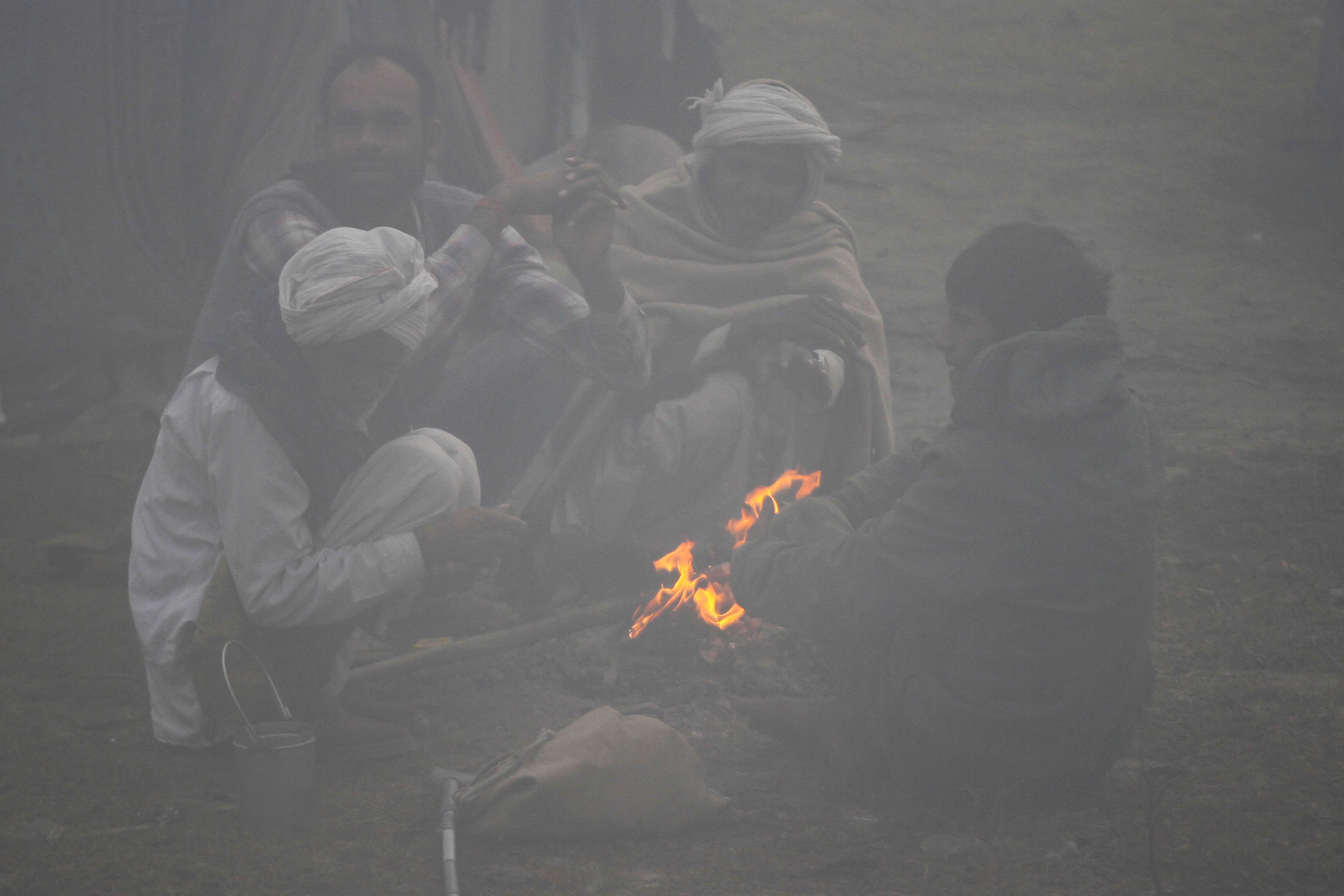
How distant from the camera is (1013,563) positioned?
8.32 ft

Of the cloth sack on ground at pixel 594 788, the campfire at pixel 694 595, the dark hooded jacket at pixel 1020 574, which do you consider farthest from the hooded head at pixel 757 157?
the cloth sack on ground at pixel 594 788

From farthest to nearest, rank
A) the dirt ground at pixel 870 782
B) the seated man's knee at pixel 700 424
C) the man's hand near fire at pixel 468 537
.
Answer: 1. the seated man's knee at pixel 700 424
2. the man's hand near fire at pixel 468 537
3. the dirt ground at pixel 870 782

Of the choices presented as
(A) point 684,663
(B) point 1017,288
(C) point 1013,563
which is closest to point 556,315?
(A) point 684,663

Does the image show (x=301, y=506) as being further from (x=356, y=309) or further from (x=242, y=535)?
(x=356, y=309)

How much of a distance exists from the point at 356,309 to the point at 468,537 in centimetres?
64

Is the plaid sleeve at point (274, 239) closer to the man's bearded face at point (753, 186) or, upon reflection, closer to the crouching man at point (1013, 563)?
the man's bearded face at point (753, 186)

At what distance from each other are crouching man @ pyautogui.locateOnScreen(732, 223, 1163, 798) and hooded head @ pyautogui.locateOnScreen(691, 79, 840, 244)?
1641 millimetres

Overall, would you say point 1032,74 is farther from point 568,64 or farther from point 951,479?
point 951,479

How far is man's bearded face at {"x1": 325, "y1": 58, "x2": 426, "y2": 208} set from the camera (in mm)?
3982

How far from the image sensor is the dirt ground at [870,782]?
251 centimetres

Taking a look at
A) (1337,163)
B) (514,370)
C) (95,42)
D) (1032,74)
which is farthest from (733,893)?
(1032,74)

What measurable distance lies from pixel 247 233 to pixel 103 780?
1.81 meters

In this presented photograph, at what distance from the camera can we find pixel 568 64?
22.0 ft

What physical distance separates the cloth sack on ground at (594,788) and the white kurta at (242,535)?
1.95ft
